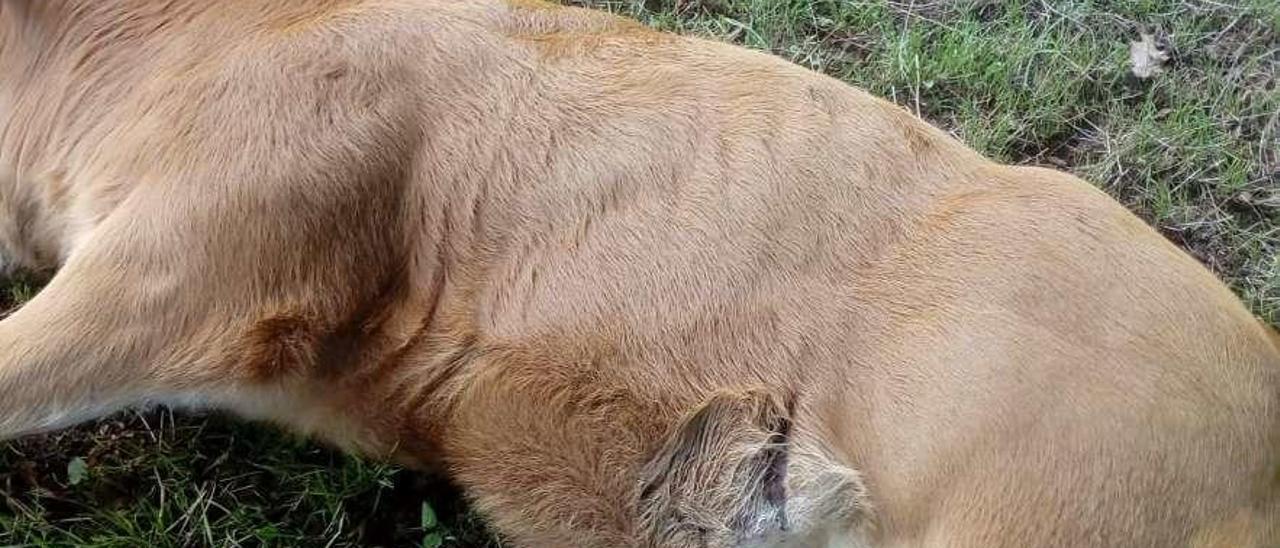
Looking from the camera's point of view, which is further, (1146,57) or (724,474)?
(1146,57)

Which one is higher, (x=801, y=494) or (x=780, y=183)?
(x=780, y=183)

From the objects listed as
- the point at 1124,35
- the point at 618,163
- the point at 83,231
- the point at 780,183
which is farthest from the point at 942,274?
the point at 1124,35

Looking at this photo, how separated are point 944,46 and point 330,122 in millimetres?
2101

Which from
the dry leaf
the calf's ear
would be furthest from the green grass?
the calf's ear

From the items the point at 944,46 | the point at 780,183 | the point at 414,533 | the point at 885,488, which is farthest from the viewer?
the point at 944,46

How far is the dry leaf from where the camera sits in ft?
13.1

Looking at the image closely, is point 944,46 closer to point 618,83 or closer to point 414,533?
point 618,83

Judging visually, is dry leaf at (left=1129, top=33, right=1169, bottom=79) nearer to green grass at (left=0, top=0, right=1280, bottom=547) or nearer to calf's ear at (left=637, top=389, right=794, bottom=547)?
green grass at (left=0, top=0, right=1280, bottom=547)

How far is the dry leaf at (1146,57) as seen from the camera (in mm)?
3979

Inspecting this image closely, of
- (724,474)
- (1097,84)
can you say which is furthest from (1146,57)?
(724,474)

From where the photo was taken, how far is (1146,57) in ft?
13.1

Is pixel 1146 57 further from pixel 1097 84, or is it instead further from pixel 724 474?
pixel 724 474

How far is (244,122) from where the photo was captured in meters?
2.49

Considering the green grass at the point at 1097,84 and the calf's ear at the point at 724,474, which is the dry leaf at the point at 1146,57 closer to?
the green grass at the point at 1097,84
